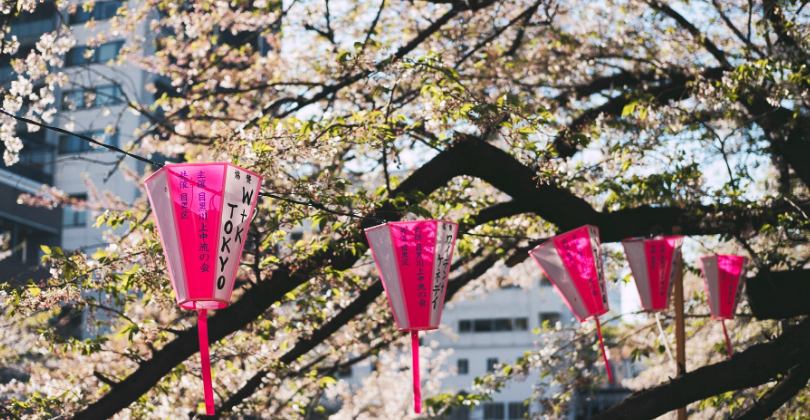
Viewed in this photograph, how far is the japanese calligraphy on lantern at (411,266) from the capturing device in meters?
5.38

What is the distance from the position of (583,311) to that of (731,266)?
90.9 inches

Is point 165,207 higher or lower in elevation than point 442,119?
lower

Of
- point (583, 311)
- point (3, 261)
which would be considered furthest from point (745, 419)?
point (3, 261)

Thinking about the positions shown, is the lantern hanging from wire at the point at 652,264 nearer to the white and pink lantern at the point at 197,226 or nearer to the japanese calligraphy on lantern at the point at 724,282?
the japanese calligraphy on lantern at the point at 724,282

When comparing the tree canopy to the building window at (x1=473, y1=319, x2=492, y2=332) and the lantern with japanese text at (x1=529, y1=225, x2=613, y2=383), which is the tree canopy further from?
the building window at (x1=473, y1=319, x2=492, y2=332)

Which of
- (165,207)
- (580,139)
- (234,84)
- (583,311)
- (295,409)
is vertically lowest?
(295,409)

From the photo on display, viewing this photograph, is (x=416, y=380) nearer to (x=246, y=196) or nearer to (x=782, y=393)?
(x=246, y=196)

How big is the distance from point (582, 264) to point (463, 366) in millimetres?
32623

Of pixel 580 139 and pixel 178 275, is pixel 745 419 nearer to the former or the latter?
pixel 580 139

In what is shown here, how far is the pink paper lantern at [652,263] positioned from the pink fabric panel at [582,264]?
0.90m

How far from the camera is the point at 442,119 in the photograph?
6.45 meters

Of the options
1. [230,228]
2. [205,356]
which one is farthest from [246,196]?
[205,356]

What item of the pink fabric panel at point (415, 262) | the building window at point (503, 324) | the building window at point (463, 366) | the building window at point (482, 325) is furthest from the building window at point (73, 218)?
the pink fabric panel at point (415, 262)

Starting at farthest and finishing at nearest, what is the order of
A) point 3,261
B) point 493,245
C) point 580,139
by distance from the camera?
point 3,261, point 493,245, point 580,139
